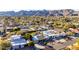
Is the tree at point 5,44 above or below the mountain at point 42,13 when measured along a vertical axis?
below

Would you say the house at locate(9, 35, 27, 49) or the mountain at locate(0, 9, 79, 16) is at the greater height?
the mountain at locate(0, 9, 79, 16)

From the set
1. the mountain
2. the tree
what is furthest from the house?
the mountain

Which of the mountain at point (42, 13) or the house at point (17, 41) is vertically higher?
the mountain at point (42, 13)

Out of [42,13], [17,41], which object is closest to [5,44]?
[17,41]

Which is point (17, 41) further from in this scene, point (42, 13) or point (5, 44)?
point (42, 13)

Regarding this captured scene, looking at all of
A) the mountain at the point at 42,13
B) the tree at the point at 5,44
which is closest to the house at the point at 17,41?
the tree at the point at 5,44

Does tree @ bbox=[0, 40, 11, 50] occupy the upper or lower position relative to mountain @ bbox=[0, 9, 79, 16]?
lower

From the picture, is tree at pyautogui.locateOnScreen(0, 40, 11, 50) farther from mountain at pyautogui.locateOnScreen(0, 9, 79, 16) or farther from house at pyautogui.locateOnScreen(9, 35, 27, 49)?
mountain at pyautogui.locateOnScreen(0, 9, 79, 16)

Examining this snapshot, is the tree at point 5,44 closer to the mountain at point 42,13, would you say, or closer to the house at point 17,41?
the house at point 17,41
